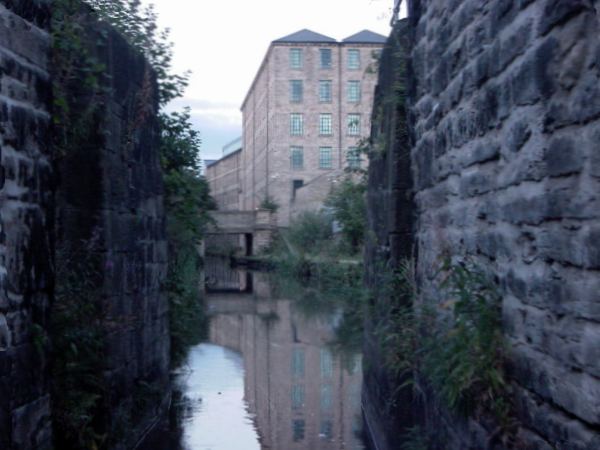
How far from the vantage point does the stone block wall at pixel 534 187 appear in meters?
3.01

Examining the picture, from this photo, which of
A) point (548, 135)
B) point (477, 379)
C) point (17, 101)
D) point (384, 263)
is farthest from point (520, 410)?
point (384, 263)

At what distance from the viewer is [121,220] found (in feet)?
22.5

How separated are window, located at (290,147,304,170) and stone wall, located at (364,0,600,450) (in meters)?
51.9

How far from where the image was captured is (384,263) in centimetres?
708

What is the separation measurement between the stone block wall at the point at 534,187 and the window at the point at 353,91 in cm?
5233

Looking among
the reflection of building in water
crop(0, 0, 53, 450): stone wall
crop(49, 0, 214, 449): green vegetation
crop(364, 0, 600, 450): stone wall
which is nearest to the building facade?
A: the reflection of building in water

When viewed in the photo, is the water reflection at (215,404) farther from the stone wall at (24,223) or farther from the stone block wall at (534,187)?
the stone block wall at (534,187)

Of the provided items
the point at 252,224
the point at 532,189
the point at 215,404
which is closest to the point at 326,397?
the point at 215,404

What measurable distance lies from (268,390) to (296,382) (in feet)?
1.94

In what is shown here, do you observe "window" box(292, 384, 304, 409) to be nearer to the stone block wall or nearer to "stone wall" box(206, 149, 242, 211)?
the stone block wall

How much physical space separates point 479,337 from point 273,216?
4463 cm

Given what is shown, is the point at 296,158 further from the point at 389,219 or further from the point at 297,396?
the point at 389,219

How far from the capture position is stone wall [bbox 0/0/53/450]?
4.33 meters

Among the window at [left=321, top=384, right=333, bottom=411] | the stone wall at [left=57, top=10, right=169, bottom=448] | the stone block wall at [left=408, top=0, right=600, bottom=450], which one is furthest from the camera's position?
the window at [left=321, top=384, right=333, bottom=411]
